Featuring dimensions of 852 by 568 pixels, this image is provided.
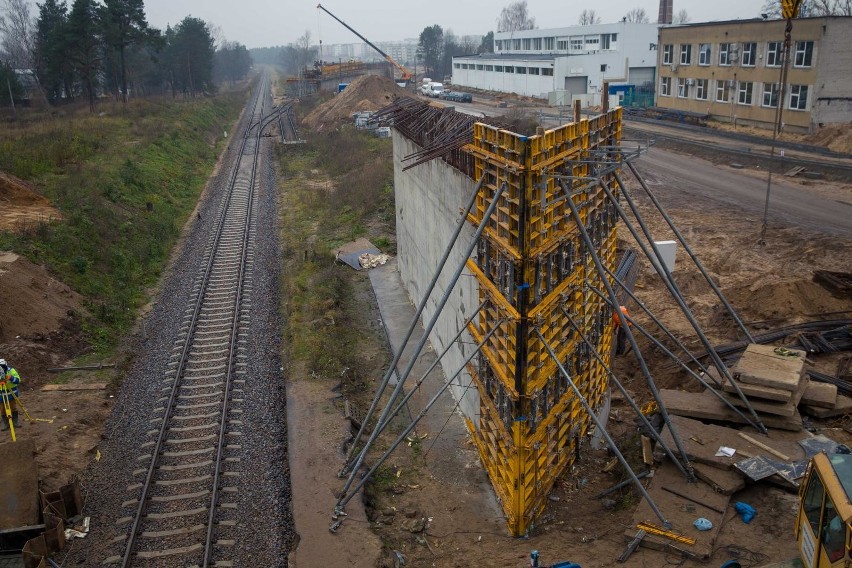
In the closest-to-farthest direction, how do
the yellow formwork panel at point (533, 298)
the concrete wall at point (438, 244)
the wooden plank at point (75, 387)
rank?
1. the yellow formwork panel at point (533, 298)
2. the concrete wall at point (438, 244)
3. the wooden plank at point (75, 387)

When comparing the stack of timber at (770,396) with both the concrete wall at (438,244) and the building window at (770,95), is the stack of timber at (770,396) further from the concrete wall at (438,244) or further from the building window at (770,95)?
the building window at (770,95)

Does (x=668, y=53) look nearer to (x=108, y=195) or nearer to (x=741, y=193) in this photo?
(x=741, y=193)

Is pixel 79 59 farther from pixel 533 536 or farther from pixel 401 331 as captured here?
pixel 533 536

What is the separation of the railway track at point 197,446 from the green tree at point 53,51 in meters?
35.9

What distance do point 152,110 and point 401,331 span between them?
41.2m

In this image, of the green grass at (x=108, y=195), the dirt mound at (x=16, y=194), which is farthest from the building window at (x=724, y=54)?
the dirt mound at (x=16, y=194)

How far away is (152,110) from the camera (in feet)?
163

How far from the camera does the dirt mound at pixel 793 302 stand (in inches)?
570

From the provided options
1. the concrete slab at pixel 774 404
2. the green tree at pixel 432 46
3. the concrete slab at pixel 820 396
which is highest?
the green tree at pixel 432 46

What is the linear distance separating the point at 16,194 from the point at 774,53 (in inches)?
1468

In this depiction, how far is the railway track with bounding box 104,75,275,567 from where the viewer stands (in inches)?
372

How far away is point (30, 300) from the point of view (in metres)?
16.4

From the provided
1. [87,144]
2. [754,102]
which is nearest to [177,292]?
[87,144]

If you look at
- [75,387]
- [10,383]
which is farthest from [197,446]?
[75,387]
